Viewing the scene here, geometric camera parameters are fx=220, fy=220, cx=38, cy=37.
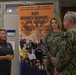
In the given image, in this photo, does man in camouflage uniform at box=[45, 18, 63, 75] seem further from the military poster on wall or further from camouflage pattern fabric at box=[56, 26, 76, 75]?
the military poster on wall

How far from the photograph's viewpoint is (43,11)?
449cm

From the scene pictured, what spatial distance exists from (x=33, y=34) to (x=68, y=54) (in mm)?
2233

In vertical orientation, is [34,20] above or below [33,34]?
above

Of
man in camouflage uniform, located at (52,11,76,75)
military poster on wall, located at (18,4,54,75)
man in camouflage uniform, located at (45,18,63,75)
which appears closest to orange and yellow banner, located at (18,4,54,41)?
military poster on wall, located at (18,4,54,75)

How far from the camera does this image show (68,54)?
2.31 m

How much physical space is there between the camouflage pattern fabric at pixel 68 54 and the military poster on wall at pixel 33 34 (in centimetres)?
203

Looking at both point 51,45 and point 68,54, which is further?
point 51,45

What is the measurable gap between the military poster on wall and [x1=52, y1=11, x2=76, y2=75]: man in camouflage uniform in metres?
2.01

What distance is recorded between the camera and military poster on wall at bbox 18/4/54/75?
4.44 m

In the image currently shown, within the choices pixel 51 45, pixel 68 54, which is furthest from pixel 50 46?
pixel 68 54

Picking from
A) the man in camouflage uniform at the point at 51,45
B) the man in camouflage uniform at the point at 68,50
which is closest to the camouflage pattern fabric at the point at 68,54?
the man in camouflage uniform at the point at 68,50

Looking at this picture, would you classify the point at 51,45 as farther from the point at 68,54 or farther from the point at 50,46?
the point at 68,54

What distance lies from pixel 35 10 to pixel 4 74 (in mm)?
1540

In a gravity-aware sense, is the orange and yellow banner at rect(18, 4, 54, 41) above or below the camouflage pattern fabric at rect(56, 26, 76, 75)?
above
